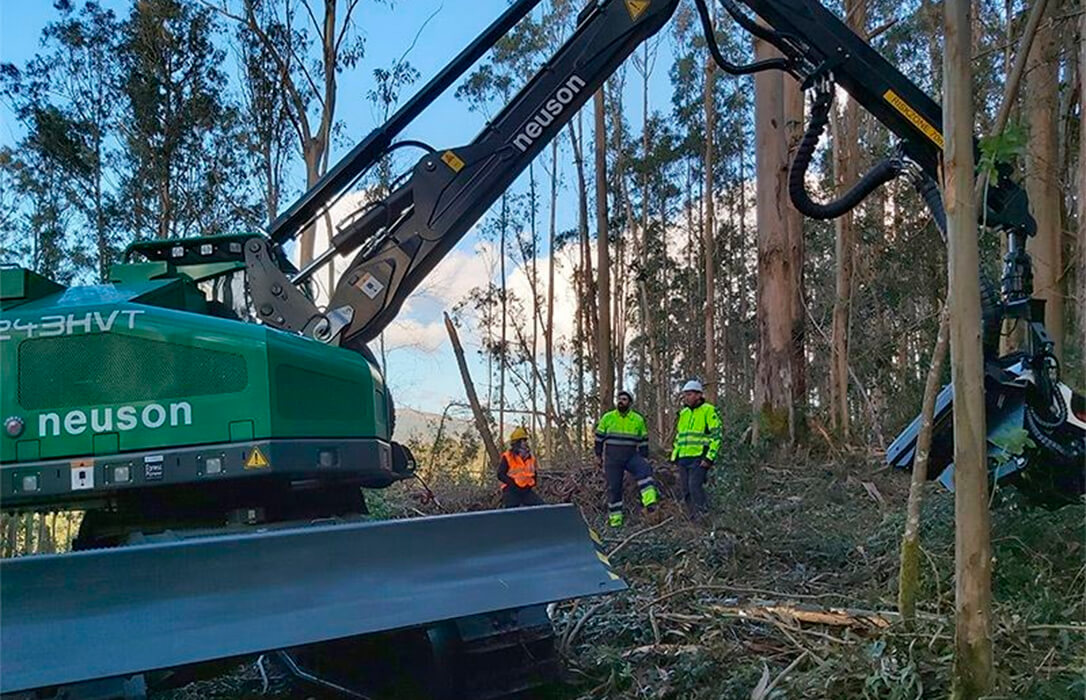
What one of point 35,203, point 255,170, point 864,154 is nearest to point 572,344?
point 864,154

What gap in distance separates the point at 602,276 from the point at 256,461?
65.4 feet

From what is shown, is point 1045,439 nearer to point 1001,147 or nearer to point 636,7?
point 1001,147

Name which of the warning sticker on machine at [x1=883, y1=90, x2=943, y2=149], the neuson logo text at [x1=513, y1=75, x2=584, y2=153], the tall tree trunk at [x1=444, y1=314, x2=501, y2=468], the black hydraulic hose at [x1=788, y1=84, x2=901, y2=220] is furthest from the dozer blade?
the tall tree trunk at [x1=444, y1=314, x2=501, y2=468]

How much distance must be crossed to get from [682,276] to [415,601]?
35842 mm

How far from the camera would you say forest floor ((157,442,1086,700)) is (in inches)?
151

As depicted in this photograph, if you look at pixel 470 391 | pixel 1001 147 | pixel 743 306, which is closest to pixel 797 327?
pixel 470 391

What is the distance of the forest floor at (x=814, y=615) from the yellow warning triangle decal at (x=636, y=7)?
3.64m

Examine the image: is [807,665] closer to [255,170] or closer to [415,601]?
[415,601]

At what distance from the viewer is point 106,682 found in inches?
135

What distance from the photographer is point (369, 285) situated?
5.68 m

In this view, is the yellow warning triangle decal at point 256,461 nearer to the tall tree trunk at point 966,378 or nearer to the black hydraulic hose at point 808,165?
Answer: the tall tree trunk at point 966,378

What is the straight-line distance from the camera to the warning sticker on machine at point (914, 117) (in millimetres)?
6320

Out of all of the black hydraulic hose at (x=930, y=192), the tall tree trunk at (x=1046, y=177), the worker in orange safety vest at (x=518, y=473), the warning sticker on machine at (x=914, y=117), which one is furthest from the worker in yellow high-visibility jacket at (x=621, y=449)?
the tall tree trunk at (x=1046, y=177)

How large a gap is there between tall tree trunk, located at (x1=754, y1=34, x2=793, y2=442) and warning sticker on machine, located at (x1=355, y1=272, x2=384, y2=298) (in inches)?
327
